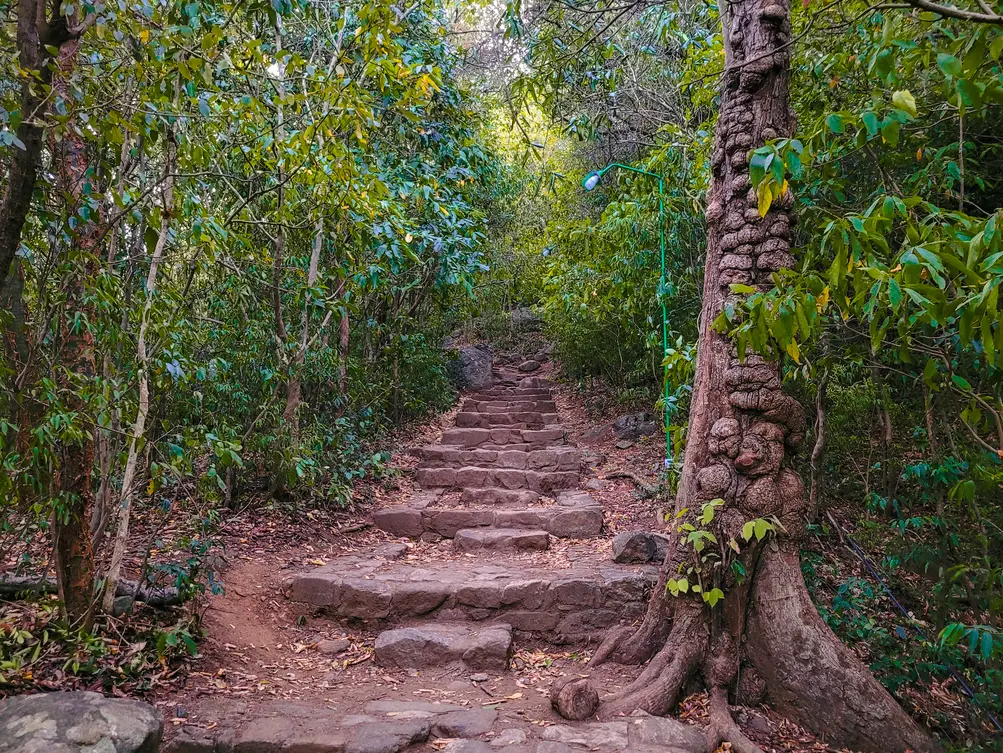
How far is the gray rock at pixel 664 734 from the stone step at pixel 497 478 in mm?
Result: 3353

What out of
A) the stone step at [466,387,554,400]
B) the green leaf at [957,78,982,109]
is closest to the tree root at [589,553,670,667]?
the green leaf at [957,78,982,109]

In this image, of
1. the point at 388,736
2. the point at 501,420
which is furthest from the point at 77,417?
the point at 501,420

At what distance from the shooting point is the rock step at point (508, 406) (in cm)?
923

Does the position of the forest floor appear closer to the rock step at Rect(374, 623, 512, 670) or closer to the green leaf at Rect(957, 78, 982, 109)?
the rock step at Rect(374, 623, 512, 670)

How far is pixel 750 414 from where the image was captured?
9.37 ft

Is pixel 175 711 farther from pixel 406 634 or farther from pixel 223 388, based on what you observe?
pixel 223 388

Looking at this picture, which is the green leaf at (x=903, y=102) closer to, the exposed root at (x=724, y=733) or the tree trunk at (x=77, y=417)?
the exposed root at (x=724, y=733)

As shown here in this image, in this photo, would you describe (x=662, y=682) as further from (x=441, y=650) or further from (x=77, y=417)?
(x=77, y=417)

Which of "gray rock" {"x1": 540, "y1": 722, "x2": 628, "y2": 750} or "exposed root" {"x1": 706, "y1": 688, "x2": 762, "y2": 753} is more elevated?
"exposed root" {"x1": 706, "y1": 688, "x2": 762, "y2": 753}

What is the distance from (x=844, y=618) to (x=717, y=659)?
1000 mm

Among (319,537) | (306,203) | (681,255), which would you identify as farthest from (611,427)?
(306,203)

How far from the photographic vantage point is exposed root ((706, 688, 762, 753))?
2379 mm

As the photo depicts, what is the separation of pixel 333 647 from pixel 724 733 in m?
2.22

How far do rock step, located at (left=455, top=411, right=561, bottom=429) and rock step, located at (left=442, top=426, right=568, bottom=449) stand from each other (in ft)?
2.03
